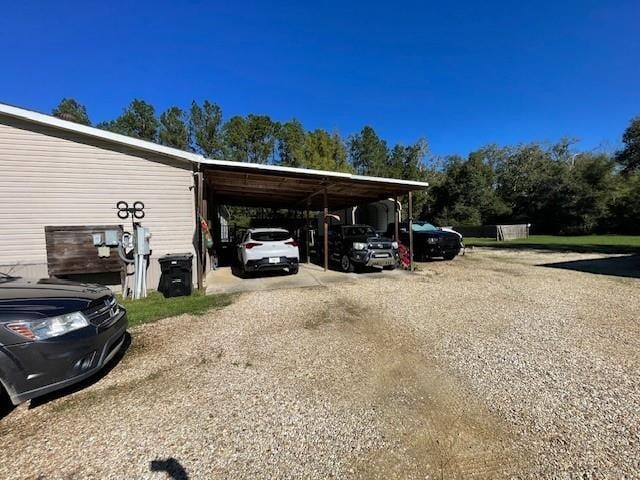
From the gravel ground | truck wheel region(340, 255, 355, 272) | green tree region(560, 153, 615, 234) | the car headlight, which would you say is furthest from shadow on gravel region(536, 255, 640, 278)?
green tree region(560, 153, 615, 234)

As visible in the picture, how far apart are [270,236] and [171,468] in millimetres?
7029

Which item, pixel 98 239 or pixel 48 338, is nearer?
pixel 48 338

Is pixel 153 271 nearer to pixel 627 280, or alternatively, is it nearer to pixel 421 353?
pixel 421 353

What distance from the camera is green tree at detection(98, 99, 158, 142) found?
A: 32769 millimetres

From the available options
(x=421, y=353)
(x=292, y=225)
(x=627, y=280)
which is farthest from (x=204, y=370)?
(x=292, y=225)

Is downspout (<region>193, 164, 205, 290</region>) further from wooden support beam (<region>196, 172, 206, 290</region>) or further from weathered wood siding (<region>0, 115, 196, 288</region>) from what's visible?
weathered wood siding (<region>0, 115, 196, 288</region>)

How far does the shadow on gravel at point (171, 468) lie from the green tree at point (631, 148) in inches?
958

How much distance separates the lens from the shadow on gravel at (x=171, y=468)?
196cm

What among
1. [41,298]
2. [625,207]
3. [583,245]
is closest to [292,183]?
[41,298]

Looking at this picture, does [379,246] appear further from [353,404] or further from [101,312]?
[101,312]

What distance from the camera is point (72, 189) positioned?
282 inches

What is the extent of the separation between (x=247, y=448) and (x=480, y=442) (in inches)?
67.4

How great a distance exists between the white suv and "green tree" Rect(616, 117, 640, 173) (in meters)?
20.5

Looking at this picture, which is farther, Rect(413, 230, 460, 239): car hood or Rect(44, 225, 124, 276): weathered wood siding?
Rect(413, 230, 460, 239): car hood
